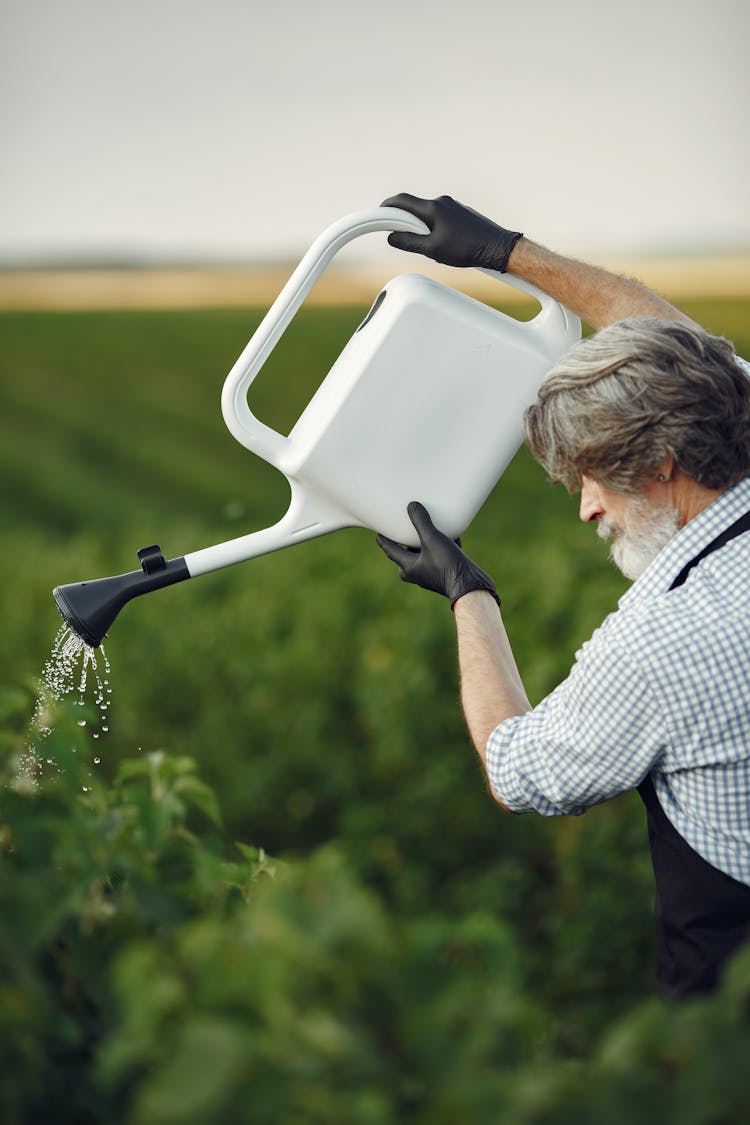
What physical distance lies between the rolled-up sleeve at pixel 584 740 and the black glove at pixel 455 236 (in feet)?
2.31

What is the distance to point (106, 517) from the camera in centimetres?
1065

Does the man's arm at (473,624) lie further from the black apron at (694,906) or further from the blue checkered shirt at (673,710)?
the black apron at (694,906)

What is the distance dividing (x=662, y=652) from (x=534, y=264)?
2.51 ft

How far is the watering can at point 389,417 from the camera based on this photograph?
5.51 ft

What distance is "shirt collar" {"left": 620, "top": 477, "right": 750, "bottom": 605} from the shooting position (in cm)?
145

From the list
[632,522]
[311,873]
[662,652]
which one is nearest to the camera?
[311,873]

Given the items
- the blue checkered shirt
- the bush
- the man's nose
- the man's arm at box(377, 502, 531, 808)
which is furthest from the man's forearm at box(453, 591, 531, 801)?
the bush

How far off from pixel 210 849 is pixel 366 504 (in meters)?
0.72

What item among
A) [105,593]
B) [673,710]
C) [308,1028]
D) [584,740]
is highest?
[308,1028]

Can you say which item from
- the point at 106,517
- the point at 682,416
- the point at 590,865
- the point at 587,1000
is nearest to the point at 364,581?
the point at 590,865

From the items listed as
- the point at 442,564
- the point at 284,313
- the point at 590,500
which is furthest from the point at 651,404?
the point at 284,313

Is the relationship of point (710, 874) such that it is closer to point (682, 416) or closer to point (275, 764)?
point (682, 416)

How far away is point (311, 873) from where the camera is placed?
759 millimetres

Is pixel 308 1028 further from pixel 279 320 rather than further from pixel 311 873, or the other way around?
pixel 279 320
